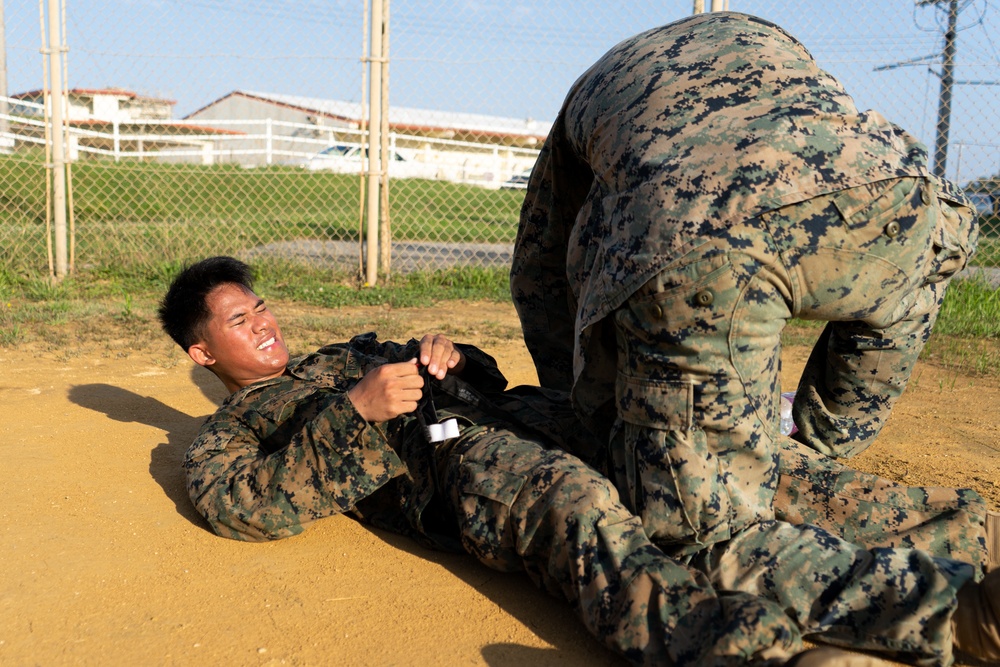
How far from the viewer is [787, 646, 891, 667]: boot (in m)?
1.73

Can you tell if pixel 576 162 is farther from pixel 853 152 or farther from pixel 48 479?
pixel 48 479

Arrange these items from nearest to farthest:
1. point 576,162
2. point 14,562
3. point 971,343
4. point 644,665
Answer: point 644,665
point 14,562
point 576,162
point 971,343

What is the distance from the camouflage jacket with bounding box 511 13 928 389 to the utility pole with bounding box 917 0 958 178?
555 centimetres

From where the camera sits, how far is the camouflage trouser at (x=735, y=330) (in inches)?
79.7

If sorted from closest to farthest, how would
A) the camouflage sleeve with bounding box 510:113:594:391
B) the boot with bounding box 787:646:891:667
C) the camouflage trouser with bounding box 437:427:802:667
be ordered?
the boot with bounding box 787:646:891:667 < the camouflage trouser with bounding box 437:427:802:667 < the camouflage sleeve with bounding box 510:113:594:391

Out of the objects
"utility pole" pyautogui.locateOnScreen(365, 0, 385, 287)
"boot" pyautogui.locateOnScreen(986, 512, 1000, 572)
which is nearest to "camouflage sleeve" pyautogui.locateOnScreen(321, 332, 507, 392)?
"boot" pyautogui.locateOnScreen(986, 512, 1000, 572)

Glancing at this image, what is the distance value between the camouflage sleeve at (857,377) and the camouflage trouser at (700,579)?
631mm

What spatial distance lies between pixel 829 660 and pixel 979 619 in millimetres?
462

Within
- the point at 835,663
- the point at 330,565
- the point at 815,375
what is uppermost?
the point at 815,375

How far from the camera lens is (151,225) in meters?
9.09

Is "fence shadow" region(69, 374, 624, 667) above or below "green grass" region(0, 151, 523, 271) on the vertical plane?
below

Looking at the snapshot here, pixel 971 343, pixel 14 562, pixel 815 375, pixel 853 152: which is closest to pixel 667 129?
pixel 853 152

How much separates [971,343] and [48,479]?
211 inches

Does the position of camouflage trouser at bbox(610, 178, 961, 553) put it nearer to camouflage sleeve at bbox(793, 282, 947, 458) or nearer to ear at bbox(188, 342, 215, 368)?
camouflage sleeve at bbox(793, 282, 947, 458)
